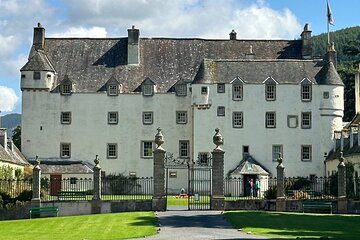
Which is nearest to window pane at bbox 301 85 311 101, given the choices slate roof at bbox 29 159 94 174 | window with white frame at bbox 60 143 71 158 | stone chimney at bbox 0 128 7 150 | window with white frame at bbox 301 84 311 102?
window with white frame at bbox 301 84 311 102

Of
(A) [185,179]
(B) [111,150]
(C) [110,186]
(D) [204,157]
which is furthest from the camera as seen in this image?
(B) [111,150]

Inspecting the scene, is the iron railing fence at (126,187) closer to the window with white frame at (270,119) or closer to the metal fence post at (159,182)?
the window with white frame at (270,119)

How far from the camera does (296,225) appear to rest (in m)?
35.0

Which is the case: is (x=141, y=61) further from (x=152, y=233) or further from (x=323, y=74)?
(x=152, y=233)

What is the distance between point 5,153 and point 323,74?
1172 inches

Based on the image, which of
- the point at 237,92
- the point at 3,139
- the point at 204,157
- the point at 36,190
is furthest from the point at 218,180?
the point at 237,92

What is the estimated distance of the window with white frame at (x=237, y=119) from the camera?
70.9 metres

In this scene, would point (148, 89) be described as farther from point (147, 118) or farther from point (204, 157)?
point (204, 157)

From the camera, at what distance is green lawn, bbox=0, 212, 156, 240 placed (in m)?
31.0

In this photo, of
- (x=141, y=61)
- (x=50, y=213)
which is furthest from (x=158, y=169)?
(x=141, y=61)

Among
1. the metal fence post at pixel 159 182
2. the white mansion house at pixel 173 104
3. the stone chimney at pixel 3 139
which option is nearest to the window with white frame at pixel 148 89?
the white mansion house at pixel 173 104

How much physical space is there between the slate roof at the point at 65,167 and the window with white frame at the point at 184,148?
884 cm

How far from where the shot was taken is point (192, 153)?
239ft

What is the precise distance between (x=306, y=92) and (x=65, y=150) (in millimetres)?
23408
